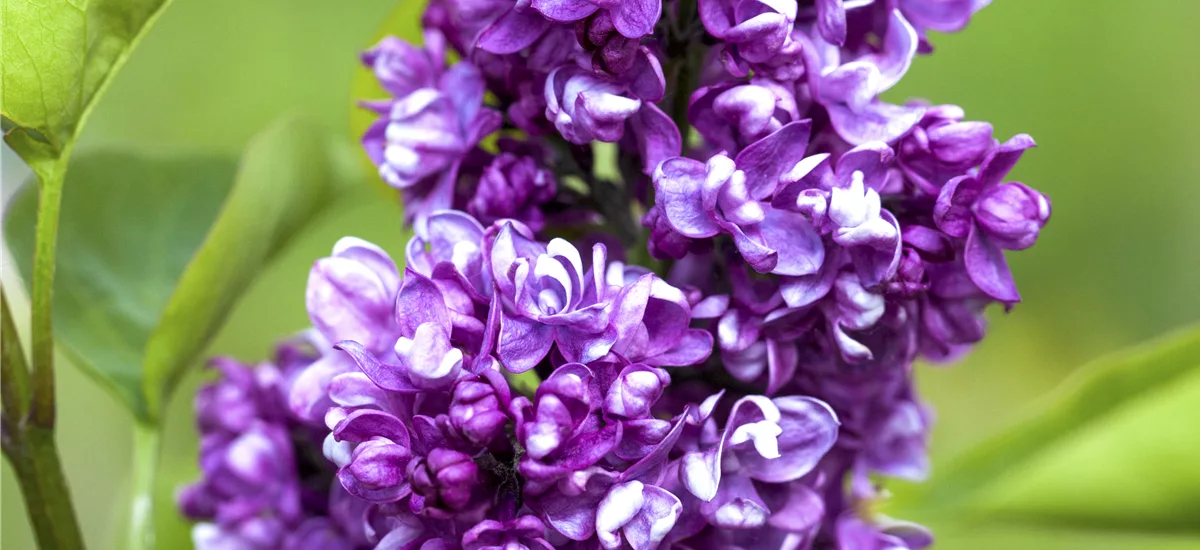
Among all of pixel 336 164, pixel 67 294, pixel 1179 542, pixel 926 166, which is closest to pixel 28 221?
pixel 67 294

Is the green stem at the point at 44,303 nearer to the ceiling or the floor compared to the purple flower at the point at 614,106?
nearer to the floor

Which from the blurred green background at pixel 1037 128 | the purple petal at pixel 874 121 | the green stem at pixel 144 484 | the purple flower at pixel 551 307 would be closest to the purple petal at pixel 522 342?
the purple flower at pixel 551 307

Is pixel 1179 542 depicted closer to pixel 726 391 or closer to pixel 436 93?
pixel 726 391

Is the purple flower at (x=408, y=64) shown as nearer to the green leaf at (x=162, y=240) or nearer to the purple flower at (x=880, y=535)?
the green leaf at (x=162, y=240)

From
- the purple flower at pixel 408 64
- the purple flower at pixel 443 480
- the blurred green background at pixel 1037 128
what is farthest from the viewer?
the blurred green background at pixel 1037 128

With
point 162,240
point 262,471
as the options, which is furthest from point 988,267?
point 162,240

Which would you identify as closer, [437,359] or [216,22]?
[437,359]

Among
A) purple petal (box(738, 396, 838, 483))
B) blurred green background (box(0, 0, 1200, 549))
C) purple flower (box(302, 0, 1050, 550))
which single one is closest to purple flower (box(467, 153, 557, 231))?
purple flower (box(302, 0, 1050, 550))
